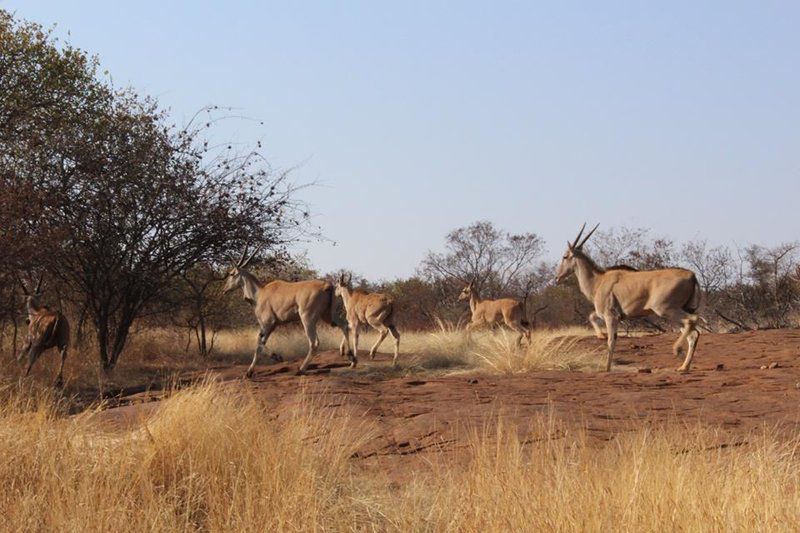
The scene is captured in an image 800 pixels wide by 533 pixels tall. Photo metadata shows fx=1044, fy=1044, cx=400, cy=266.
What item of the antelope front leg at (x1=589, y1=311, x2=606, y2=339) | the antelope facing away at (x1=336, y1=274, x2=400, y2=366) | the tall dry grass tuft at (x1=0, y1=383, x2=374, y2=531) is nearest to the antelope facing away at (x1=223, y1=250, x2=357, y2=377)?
the antelope facing away at (x1=336, y1=274, x2=400, y2=366)

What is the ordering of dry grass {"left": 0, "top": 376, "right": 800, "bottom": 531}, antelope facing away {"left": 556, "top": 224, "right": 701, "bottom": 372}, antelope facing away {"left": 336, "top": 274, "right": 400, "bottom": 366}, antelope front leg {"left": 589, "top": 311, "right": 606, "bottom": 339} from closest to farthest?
dry grass {"left": 0, "top": 376, "right": 800, "bottom": 531}
antelope facing away {"left": 556, "top": 224, "right": 701, "bottom": 372}
antelope front leg {"left": 589, "top": 311, "right": 606, "bottom": 339}
antelope facing away {"left": 336, "top": 274, "right": 400, "bottom": 366}

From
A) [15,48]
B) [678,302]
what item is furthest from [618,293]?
[15,48]

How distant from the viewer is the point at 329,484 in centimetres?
698

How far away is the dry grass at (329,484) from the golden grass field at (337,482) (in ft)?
0.05

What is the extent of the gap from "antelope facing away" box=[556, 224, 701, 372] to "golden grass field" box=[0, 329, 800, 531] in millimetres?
6740

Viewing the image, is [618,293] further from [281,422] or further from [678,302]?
[281,422]

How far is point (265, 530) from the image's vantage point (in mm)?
5668

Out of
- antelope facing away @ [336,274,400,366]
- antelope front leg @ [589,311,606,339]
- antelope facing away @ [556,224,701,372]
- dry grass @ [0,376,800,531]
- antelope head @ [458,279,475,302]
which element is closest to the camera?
dry grass @ [0,376,800,531]

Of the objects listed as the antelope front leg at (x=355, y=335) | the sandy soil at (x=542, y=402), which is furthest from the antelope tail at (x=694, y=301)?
the antelope front leg at (x=355, y=335)

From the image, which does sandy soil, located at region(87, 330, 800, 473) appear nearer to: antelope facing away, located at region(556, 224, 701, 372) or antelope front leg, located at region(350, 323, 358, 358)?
antelope facing away, located at region(556, 224, 701, 372)

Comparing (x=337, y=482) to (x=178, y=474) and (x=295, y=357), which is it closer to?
(x=178, y=474)

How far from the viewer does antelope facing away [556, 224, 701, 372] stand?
15.3 metres

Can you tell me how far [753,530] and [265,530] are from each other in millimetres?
2523

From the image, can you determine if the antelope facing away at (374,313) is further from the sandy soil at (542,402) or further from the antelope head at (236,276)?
the sandy soil at (542,402)
